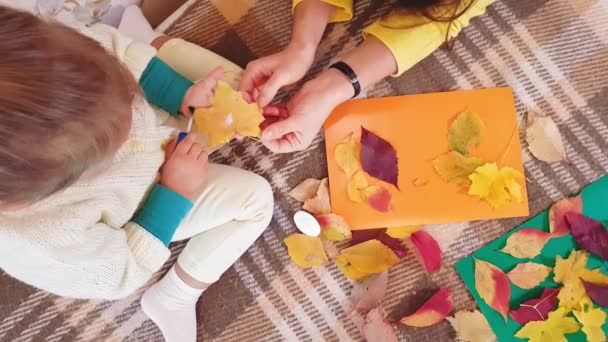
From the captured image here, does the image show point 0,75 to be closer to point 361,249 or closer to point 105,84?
point 105,84

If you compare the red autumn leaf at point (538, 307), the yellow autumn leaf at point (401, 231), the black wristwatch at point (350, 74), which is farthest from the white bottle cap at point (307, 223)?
the red autumn leaf at point (538, 307)

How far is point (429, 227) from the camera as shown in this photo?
946 millimetres

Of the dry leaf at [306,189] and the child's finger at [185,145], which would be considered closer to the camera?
the child's finger at [185,145]

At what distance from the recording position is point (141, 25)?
3.16 feet

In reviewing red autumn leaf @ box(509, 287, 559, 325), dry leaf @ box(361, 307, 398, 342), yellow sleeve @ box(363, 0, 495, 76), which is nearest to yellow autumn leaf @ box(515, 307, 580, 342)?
red autumn leaf @ box(509, 287, 559, 325)

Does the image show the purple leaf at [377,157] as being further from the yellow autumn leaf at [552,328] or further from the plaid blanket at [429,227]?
the yellow autumn leaf at [552,328]

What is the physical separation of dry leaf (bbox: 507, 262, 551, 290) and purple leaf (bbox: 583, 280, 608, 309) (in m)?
0.07

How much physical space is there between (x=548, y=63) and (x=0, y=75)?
2.71 ft

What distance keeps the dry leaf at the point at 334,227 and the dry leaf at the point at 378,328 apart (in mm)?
133

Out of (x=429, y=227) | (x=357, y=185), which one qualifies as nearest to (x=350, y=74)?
(x=357, y=185)

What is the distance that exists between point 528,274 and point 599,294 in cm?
11

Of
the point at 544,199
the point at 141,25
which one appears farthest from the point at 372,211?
the point at 141,25

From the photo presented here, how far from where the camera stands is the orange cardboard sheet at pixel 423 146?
93cm

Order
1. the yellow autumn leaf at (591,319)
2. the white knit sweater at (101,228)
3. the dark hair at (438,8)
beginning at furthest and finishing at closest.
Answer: the yellow autumn leaf at (591,319), the dark hair at (438,8), the white knit sweater at (101,228)
